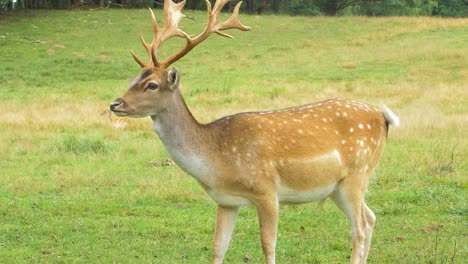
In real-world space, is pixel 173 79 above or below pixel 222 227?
above

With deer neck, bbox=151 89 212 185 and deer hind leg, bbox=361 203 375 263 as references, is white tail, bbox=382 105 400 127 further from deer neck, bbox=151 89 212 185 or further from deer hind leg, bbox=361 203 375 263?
deer neck, bbox=151 89 212 185

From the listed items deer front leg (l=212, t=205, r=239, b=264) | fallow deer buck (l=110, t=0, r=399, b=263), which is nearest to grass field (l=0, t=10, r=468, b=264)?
deer front leg (l=212, t=205, r=239, b=264)

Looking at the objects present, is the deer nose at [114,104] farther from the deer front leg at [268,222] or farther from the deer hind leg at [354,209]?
the deer hind leg at [354,209]

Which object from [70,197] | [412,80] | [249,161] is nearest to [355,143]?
[249,161]

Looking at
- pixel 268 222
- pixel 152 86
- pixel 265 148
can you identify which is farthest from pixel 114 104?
pixel 268 222

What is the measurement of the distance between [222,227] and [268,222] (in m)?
0.40

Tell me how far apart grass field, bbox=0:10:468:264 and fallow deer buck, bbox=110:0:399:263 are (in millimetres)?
941

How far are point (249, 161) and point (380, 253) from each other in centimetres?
189

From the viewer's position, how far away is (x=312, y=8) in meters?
57.8

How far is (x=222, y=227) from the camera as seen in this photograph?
614cm

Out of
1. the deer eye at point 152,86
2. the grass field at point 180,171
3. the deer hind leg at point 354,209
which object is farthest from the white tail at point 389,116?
the deer eye at point 152,86

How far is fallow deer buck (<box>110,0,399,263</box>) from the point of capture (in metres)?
5.90

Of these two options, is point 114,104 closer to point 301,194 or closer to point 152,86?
point 152,86

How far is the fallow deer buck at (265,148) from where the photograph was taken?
5898 millimetres
